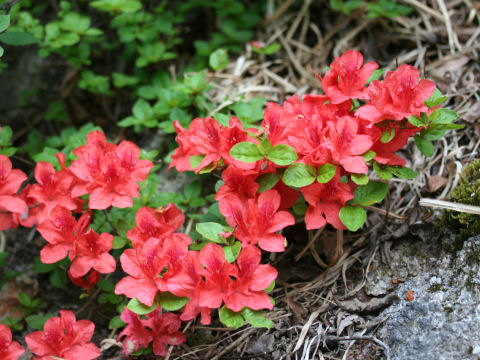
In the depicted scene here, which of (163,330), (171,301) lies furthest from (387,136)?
(163,330)

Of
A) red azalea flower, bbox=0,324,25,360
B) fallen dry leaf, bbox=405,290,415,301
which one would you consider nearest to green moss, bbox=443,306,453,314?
fallen dry leaf, bbox=405,290,415,301

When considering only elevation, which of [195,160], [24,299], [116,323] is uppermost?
[195,160]

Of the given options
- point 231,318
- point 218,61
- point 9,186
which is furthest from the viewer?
point 218,61

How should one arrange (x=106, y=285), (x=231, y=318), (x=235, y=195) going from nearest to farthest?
1. (x=231, y=318)
2. (x=235, y=195)
3. (x=106, y=285)

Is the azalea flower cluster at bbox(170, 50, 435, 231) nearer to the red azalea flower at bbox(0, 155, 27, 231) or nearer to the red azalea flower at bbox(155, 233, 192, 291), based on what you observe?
the red azalea flower at bbox(155, 233, 192, 291)

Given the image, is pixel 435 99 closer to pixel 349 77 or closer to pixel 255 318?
pixel 349 77

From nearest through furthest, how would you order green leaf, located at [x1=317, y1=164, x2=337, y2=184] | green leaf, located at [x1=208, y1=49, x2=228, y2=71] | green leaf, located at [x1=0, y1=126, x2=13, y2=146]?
A: green leaf, located at [x1=317, y1=164, x2=337, y2=184] → green leaf, located at [x1=0, y1=126, x2=13, y2=146] → green leaf, located at [x1=208, y1=49, x2=228, y2=71]
